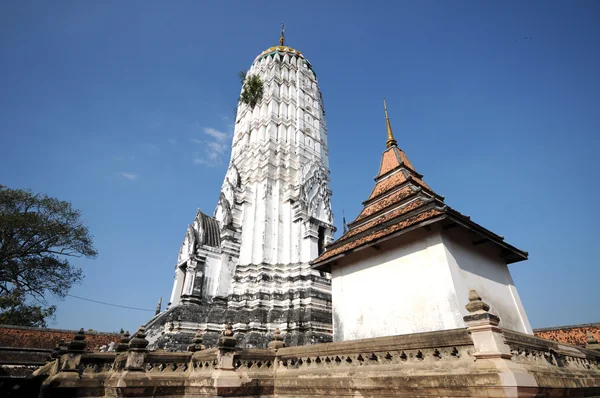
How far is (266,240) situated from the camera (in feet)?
66.0

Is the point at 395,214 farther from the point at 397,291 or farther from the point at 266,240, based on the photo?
the point at 266,240

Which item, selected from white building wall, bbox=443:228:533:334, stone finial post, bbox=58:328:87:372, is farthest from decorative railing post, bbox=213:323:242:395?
white building wall, bbox=443:228:533:334

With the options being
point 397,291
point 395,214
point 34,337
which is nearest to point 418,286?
point 397,291

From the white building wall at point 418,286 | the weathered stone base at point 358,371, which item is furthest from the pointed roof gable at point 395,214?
the weathered stone base at point 358,371

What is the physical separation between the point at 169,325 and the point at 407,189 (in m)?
13.7

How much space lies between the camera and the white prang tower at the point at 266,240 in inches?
677

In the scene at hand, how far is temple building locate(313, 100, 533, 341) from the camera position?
852cm

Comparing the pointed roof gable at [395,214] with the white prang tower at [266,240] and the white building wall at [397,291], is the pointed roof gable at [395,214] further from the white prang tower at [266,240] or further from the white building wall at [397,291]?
the white prang tower at [266,240]

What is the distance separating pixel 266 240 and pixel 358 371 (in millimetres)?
14199

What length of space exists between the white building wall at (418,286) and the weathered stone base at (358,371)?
2.16 m

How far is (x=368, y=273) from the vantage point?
10.5m

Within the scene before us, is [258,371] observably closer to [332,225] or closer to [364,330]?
[364,330]

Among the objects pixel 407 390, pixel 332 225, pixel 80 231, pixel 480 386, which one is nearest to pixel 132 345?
pixel 407 390

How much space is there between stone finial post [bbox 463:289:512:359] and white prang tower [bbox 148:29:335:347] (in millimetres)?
12222
